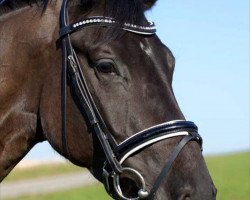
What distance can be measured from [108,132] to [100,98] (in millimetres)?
254

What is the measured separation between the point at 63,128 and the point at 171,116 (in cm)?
84

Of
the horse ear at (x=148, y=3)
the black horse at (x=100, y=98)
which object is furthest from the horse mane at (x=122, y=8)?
the horse ear at (x=148, y=3)

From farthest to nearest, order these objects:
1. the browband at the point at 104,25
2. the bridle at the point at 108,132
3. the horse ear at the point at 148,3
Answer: the horse ear at the point at 148,3, the browband at the point at 104,25, the bridle at the point at 108,132

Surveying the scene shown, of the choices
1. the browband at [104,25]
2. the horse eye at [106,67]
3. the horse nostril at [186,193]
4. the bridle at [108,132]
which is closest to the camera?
the horse nostril at [186,193]

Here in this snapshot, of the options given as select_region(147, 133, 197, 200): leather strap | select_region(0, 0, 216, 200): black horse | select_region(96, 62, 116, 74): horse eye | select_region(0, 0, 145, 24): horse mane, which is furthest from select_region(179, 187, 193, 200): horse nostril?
select_region(0, 0, 145, 24): horse mane

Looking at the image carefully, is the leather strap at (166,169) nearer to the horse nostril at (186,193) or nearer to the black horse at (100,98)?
the black horse at (100,98)

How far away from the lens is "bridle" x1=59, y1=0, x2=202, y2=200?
3.76 metres

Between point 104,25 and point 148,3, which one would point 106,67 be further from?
point 148,3

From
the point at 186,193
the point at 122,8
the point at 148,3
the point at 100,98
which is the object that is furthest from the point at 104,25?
the point at 186,193

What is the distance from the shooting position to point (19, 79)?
14.2 ft

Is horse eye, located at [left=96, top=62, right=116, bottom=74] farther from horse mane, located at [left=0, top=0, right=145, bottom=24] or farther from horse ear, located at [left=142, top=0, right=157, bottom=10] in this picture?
horse ear, located at [left=142, top=0, right=157, bottom=10]

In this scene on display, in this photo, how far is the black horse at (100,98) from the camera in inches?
148

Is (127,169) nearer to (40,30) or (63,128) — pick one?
(63,128)

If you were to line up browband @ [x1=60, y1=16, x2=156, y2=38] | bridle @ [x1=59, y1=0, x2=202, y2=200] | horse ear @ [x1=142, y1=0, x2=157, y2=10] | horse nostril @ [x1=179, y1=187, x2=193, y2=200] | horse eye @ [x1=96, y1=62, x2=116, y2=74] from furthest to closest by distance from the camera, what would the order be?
horse ear @ [x1=142, y1=0, x2=157, y2=10] < browband @ [x1=60, y1=16, x2=156, y2=38] < horse eye @ [x1=96, y1=62, x2=116, y2=74] < bridle @ [x1=59, y1=0, x2=202, y2=200] < horse nostril @ [x1=179, y1=187, x2=193, y2=200]
